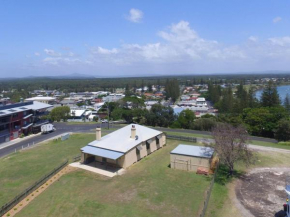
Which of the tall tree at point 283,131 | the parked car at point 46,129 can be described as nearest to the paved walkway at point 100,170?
the parked car at point 46,129

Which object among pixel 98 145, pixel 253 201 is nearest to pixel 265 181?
pixel 253 201

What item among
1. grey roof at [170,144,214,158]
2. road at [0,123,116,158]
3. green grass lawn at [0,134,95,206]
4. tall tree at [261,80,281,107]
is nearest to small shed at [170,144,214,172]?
grey roof at [170,144,214,158]

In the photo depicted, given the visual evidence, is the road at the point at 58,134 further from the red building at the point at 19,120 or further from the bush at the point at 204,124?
the bush at the point at 204,124

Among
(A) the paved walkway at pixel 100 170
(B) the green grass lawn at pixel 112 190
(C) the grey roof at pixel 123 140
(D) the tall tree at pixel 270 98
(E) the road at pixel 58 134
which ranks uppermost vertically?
(D) the tall tree at pixel 270 98

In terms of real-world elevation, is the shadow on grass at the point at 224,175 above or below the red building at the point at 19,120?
below

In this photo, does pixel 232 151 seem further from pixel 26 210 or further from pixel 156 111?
pixel 156 111

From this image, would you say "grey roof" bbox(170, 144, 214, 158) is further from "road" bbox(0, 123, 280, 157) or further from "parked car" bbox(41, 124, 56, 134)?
"parked car" bbox(41, 124, 56, 134)
